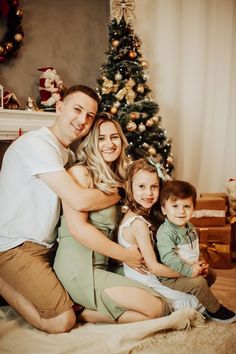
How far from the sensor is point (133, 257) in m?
2.01

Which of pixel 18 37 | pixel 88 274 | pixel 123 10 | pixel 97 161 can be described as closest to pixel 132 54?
pixel 123 10

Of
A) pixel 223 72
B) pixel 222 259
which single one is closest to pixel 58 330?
pixel 222 259

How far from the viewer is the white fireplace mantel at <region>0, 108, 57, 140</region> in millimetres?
3211

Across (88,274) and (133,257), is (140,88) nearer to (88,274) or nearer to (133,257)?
(133,257)

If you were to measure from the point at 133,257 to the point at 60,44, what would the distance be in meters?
2.61

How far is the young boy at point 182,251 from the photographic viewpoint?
197 cm

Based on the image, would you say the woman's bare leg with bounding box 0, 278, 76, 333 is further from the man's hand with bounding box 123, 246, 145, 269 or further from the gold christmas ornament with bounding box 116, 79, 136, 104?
the gold christmas ornament with bounding box 116, 79, 136, 104

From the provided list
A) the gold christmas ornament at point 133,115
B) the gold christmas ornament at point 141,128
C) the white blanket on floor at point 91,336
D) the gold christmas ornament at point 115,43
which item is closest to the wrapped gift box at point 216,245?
the gold christmas ornament at point 141,128

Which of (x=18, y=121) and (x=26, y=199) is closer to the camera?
(x=26, y=199)

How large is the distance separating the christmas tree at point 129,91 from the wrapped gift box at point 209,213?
52 cm

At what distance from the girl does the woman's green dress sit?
3.3 inches

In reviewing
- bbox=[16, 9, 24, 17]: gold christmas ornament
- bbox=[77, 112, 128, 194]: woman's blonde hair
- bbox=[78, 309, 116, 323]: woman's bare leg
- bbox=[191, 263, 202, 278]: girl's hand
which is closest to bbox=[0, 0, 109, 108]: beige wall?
bbox=[16, 9, 24, 17]: gold christmas ornament

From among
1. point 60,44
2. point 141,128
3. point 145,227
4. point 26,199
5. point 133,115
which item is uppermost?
point 60,44

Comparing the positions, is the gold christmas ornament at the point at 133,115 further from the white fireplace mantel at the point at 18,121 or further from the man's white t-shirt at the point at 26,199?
the man's white t-shirt at the point at 26,199
